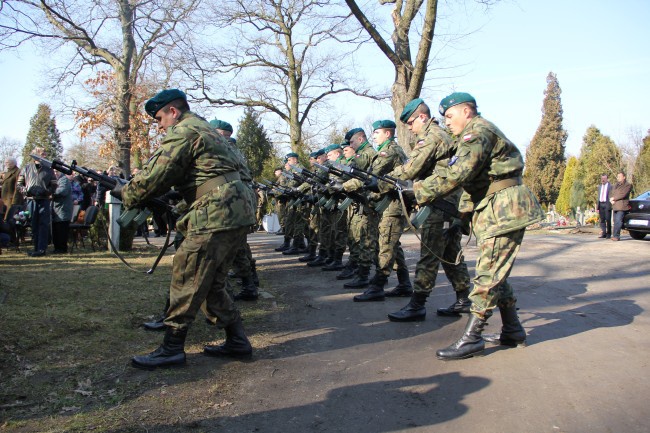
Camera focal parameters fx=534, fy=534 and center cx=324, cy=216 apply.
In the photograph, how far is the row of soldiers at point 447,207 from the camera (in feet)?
14.0

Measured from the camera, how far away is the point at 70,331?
4.92 m

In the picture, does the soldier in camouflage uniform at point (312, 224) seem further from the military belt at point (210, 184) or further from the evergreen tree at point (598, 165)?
A: the evergreen tree at point (598, 165)

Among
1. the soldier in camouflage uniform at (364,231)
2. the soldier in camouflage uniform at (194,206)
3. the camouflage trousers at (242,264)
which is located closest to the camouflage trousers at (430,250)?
the soldier in camouflage uniform at (364,231)

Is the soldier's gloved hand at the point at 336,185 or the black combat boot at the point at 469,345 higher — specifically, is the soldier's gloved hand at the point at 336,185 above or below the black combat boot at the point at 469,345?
above

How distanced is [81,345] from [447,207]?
→ 3649 millimetres

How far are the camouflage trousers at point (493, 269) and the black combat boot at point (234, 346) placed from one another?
189cm

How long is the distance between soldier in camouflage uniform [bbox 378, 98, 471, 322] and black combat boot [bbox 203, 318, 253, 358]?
181 cm

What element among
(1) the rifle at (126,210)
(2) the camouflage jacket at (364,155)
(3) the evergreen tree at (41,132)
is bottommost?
(1) the rifle at (126,210)

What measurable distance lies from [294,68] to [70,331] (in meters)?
26.1

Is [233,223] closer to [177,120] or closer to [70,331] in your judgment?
[177,120]

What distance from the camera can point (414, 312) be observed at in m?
5.62

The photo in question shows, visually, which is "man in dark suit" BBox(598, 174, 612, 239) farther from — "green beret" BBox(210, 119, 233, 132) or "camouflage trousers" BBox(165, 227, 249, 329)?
"camouflage trousers" BBox(165, 227, 249, 329)

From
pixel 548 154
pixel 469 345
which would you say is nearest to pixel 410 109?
pixel 469 345

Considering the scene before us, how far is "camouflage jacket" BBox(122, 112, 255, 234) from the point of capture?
13.2 feet
